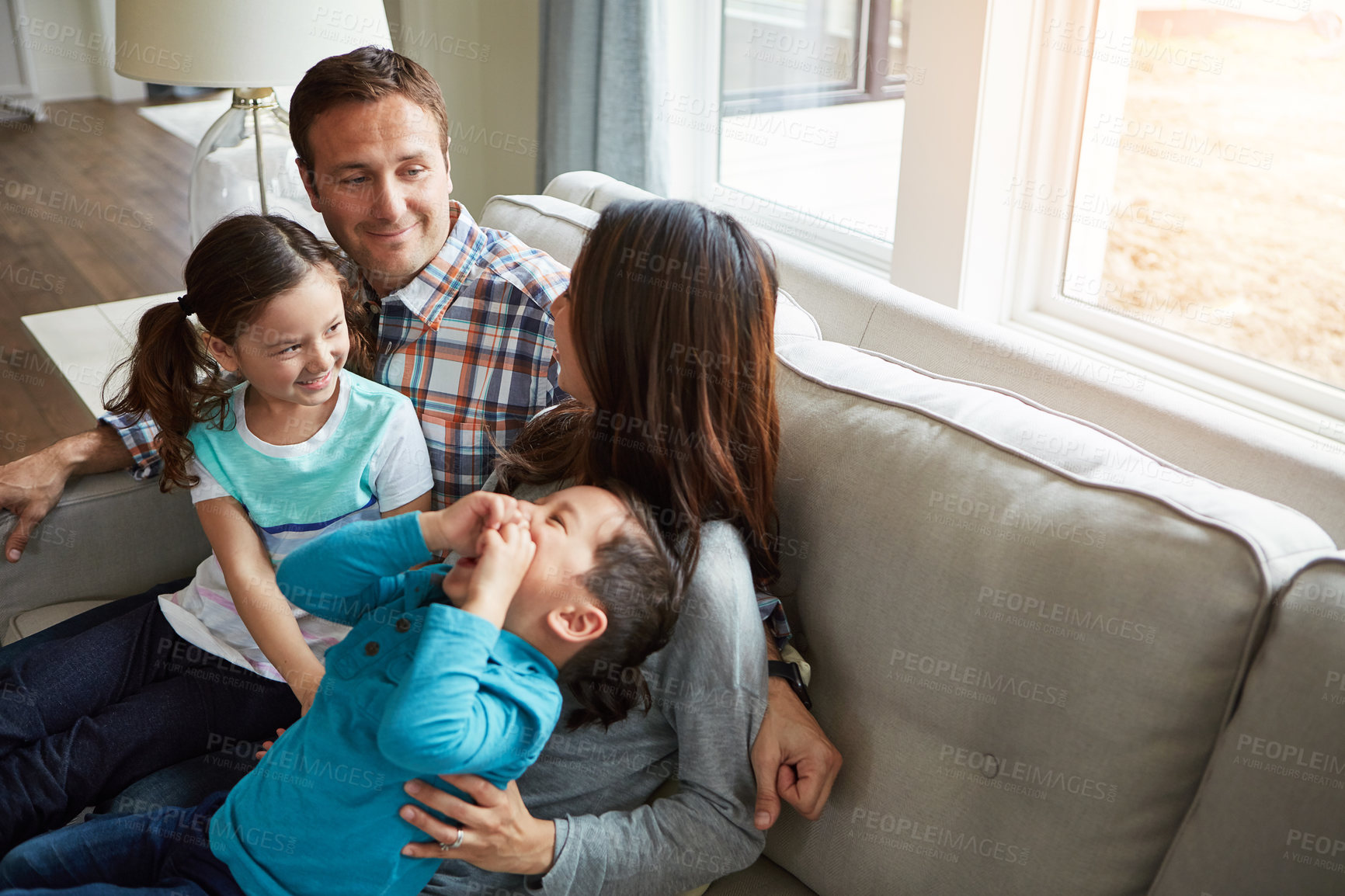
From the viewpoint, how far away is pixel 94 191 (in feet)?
17.7

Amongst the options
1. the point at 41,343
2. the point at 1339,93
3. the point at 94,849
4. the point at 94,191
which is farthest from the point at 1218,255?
the point at 94,191

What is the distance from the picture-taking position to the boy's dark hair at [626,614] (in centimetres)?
103

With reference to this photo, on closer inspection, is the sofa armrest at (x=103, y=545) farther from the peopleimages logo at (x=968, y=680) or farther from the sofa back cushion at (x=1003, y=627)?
the peopleimages logo at (x=968, y=680)

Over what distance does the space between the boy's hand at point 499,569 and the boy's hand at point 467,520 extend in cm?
1

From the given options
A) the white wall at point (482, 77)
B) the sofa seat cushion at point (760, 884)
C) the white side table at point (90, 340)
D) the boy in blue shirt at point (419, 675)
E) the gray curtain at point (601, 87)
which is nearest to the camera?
the boy in blue shirt at point (419, 675)

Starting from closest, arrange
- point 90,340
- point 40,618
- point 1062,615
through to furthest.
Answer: point 1062,615
point 40,618
point 90,340

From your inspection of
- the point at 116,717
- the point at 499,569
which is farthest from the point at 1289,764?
the point at 116,717

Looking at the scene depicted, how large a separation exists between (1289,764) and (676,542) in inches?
23.3

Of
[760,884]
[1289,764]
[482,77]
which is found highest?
[482,77]

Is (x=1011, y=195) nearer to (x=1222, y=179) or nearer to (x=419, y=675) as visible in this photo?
(x=1222, y=179)

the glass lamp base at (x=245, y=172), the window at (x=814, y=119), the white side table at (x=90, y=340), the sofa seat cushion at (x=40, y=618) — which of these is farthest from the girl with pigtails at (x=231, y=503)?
the window at (x=814, y=119)

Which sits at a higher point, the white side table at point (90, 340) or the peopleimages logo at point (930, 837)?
the white side table at point (90, 340)

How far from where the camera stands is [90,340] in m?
2.27

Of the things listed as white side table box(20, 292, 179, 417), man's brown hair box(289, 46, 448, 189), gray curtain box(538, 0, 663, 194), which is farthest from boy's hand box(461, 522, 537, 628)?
gray curtain box(538, 0, 663, 194)
